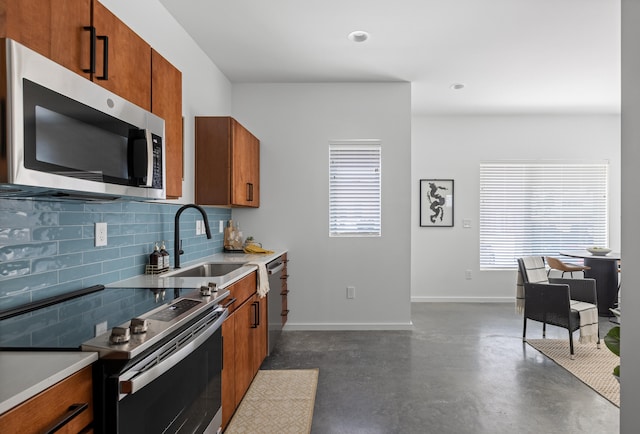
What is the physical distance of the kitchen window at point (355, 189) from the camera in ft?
15.1

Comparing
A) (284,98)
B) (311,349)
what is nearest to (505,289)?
(311,349)

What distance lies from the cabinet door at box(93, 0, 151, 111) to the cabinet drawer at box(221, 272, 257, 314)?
114 centimetres

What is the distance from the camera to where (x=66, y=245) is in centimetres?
186

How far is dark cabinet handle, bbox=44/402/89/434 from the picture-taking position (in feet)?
3.06

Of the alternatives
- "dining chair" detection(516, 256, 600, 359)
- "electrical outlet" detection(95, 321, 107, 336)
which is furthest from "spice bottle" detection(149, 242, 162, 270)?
"dining chair" detection(516, 256, 600, 359)

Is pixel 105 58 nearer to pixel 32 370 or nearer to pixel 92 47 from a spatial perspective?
pixel 92 47

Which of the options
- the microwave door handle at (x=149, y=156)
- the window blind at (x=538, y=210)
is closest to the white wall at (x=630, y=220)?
the microwave door handle at (x=149, y=156)

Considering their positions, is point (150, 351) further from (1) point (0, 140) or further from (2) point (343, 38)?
(2) point (343, 38)

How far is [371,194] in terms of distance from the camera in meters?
4.63

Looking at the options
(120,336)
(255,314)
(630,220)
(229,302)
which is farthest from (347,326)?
(120,336)

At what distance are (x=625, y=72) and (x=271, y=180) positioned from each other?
3516 millimetres

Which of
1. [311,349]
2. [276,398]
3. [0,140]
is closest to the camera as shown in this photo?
[0,140]

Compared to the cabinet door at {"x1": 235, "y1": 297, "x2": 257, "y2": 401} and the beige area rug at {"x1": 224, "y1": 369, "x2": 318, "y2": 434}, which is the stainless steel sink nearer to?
the cabinet door at {"x1": 235, "y1": 297, "x2": 257, "y2": 401}

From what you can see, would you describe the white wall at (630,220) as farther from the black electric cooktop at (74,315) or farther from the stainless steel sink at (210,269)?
the stainless steel sink at (210,269)
